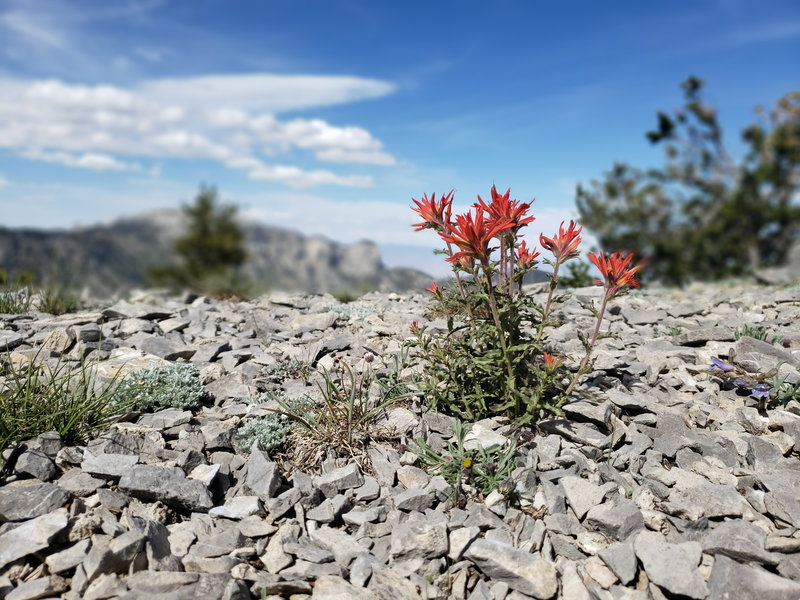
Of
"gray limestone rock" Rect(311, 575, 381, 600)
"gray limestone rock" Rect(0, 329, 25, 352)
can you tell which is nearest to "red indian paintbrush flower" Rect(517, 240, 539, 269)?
Result: "gray limestone rock" Rect(311, 575, 381, 600)

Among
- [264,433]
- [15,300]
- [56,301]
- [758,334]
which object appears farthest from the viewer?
[56,301]

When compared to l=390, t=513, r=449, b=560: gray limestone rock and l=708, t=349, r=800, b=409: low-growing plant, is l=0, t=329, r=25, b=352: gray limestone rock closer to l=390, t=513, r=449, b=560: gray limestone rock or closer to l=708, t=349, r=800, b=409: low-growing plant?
l=390, t=513, r=449, b=560: gray limestone rock

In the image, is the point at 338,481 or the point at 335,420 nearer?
the point at 338,481

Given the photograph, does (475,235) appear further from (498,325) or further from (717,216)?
(717,216)

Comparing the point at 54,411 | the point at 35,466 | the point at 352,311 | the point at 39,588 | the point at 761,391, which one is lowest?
the point at 39,588

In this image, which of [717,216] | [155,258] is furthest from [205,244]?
[717,216]

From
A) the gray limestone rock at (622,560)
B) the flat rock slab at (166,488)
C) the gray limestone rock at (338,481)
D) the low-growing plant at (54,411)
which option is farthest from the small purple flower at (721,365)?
the low-growing plant at (54,411)

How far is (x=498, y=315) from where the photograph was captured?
3588mm

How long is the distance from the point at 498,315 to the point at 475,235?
0.55 m

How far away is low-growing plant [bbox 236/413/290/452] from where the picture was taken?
3834 millimetres

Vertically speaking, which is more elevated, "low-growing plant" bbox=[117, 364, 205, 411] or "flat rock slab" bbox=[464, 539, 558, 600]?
"low-growing plant" bbox=[117, 364, 205, 411]

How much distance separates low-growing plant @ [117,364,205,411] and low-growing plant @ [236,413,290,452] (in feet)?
1.95

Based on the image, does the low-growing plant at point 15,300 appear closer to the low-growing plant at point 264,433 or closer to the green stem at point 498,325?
the low-growing plant at point 264,433

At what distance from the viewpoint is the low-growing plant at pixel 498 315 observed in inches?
137
